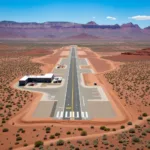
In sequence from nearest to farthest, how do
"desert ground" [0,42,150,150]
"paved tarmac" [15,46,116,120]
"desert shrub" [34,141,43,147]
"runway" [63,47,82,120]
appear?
"desert shrub" [34,141,43,147] < "desert ground" [0,42,150,150] < "runway" [63,47,82,120] < "paved tarmac" [15,46,116,120]

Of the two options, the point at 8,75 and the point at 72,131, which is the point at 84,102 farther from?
the point at 8,75

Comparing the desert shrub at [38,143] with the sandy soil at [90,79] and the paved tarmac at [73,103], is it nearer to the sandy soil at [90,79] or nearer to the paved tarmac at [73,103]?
the paved tarmac at [73,103]

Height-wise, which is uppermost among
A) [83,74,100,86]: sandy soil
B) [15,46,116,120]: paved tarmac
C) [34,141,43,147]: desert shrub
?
[34,141,43,147]: desert shrub

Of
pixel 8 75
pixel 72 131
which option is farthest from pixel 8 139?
pixel 8 75

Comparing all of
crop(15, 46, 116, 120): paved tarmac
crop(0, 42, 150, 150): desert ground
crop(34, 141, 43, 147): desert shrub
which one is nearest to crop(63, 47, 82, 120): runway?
crop(15, 46, 116, 120): paved tarmac

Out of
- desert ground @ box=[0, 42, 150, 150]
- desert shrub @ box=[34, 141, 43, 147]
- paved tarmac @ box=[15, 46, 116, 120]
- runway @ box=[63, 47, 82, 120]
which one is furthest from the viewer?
paved tarmac @ box=[15, 46, 116, 120]

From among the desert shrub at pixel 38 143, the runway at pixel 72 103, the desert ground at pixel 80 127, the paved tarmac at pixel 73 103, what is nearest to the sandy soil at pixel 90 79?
the paved tarmac at pixel 73 103

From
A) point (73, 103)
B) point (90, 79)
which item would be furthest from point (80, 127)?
point (90, 79)

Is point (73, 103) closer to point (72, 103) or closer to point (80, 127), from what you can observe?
point (72, 103)

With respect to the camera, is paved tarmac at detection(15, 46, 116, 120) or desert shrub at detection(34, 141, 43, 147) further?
paved tarmac at detection(15, 46, 116, 120)

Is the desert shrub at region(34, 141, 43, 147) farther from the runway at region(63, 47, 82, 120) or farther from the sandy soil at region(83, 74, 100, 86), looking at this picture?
the sandy soil at region(83, 74, 100, 86)

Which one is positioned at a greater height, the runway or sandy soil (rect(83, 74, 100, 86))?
the runway
